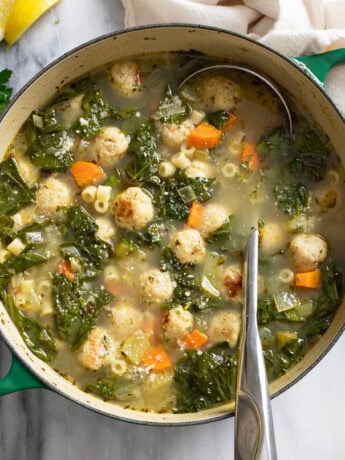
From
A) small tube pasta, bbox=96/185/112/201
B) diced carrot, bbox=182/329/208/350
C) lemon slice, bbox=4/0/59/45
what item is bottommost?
diced carrot, bbox=182/329/208/350

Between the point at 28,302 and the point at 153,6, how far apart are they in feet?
6.25

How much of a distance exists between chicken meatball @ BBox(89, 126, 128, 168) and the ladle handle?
1.14 m

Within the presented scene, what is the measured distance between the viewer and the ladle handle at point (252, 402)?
356cm

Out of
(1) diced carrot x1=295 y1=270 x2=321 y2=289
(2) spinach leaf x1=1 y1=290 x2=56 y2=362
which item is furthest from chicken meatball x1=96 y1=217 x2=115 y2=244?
(1) diced carrot x1=295 y1=270 x2=321 y2=289

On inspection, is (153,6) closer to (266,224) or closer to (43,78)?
(43,78)

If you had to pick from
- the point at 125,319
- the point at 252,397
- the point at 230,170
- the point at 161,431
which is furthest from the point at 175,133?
the point at 161,431

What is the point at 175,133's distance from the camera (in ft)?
14.1

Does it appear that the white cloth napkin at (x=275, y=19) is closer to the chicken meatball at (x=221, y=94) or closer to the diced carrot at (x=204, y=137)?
the chicken meatball at (x=221, y=94)

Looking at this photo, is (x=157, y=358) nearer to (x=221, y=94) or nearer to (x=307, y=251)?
(x=307, y=251)

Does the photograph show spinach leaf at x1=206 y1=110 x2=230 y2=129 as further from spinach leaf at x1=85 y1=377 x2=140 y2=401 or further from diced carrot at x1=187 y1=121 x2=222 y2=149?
spinach leaf at x1=85 y1=377 x2=140 y2=401

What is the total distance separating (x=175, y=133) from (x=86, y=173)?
560 mm

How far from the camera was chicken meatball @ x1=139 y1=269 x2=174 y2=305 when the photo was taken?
4.15m

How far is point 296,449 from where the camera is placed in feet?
14.5

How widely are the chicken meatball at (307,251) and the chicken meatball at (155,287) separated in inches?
28.1
